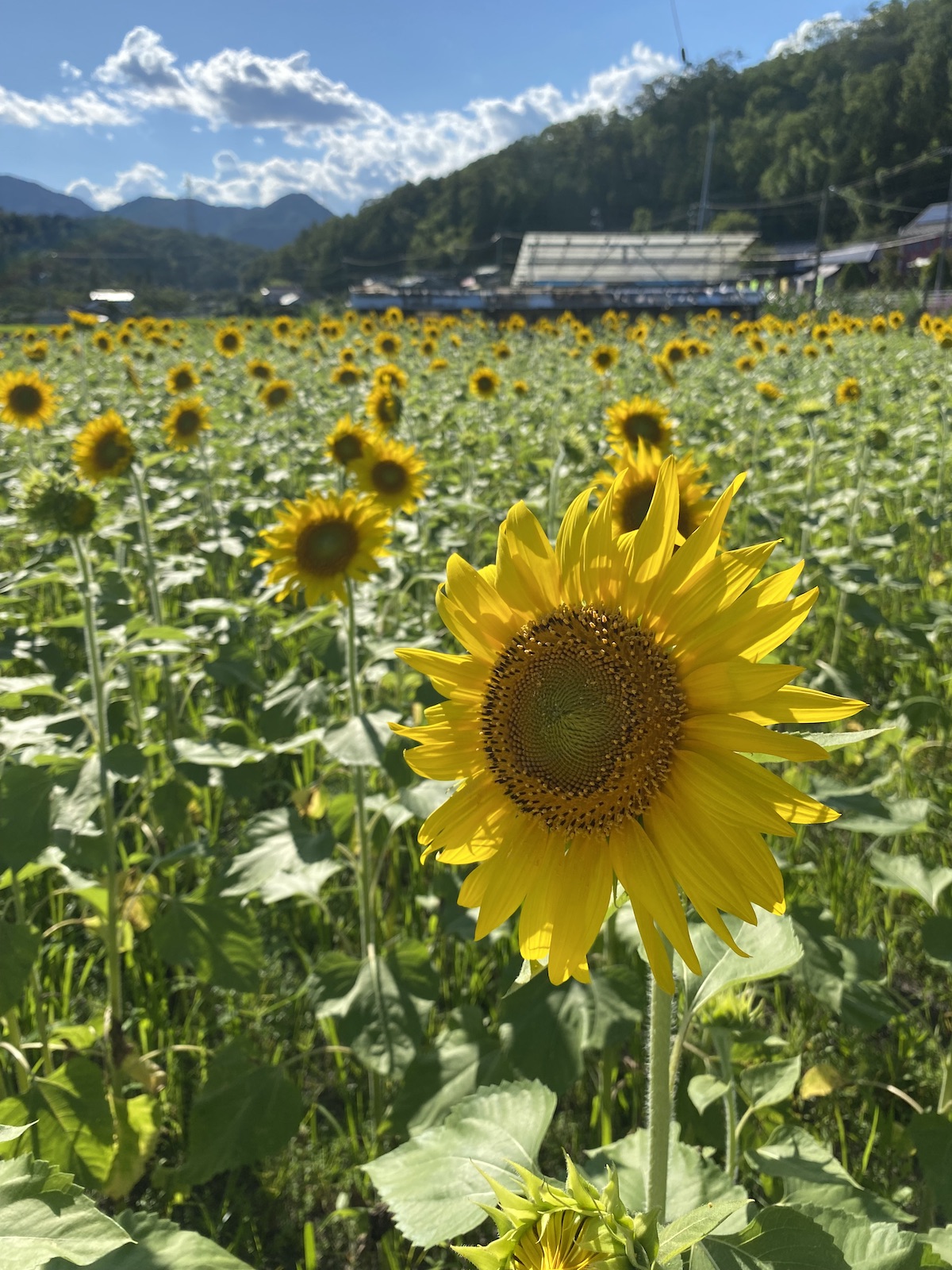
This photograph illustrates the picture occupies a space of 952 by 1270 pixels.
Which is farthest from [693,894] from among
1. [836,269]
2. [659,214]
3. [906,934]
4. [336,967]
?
[659,214]

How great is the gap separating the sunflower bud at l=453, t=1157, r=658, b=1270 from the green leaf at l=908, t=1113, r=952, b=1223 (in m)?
0.92

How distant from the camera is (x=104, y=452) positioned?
3.71m

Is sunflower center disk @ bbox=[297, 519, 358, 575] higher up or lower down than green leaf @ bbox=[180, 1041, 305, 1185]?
higher up

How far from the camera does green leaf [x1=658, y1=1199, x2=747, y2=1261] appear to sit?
76cm

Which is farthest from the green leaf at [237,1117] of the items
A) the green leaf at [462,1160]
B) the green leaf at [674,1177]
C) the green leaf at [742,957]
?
the green leaf at [742,957]

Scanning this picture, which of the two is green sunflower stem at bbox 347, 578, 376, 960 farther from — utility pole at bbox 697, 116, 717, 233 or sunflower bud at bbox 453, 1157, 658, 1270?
utility pole at bbox 697, 116, 717, 233

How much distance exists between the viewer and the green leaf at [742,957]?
3.63 ft

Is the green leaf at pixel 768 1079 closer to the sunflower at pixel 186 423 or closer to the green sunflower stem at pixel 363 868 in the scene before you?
the green sunflower stem at pixel 363 868

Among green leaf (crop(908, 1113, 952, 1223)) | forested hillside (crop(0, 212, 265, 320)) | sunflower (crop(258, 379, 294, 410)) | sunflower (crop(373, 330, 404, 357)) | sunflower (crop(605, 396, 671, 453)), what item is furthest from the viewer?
forested hillside (crop(0, 212, 265, 320))

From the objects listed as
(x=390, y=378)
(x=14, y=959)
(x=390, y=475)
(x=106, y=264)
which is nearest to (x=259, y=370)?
(x=390, y=378)

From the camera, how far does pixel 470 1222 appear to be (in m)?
1.07

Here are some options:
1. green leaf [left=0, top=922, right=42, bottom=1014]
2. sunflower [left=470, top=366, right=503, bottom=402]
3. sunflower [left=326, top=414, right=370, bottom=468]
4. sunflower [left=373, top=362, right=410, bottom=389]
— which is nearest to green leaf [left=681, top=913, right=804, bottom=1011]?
green leaf [left=0, top=922, right=42, bottom=1014]

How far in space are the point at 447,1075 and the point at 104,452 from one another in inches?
116

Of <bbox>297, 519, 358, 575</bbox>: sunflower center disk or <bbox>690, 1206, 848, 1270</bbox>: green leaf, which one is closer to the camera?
<bbox>690, 1206, 848, 1270</bbox>: green leaf
